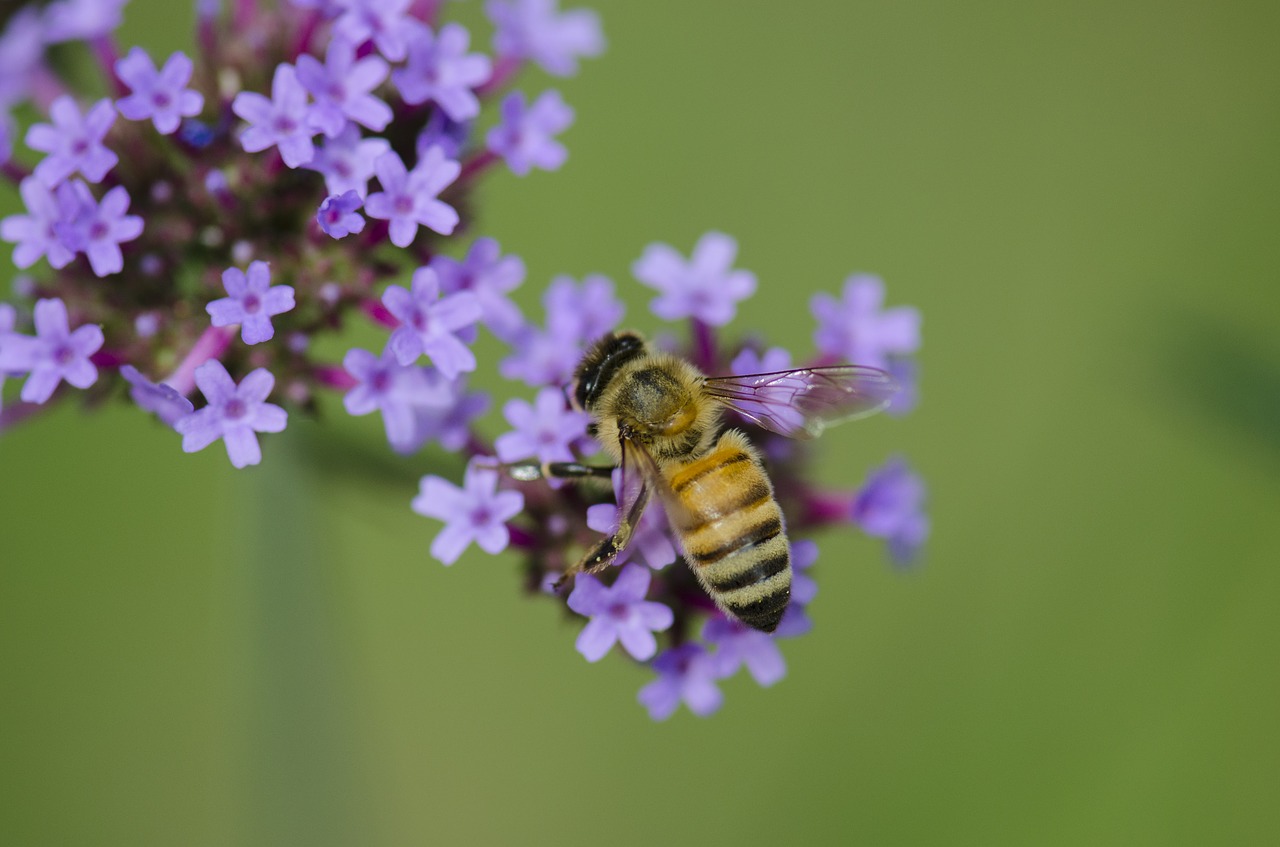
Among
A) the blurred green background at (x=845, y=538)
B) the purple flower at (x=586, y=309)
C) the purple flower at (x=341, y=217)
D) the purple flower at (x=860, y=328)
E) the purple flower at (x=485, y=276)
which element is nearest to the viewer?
the purple flower at (x=341, y=217)

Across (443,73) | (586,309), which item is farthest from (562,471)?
(443,73)

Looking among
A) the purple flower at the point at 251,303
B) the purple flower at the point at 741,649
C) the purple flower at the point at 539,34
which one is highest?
the purple flower at the point at 539,34

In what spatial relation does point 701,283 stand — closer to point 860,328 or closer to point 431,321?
point 860,328

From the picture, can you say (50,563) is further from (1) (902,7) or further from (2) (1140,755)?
(1) (902,7)

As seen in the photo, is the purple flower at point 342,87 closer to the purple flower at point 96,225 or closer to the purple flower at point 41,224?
the purple flower at point 96,225

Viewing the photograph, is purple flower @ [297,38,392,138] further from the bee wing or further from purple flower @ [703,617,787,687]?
purple flower @ [703,617,787,687]

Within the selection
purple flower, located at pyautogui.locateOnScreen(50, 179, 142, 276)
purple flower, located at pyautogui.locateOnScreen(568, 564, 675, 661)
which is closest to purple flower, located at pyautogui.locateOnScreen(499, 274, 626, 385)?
purple flower, located at pyautogui.locateOnScreen(568, 564, 675, 661)

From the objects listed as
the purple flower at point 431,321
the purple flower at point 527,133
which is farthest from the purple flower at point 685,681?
the purple flower at point 527,133
